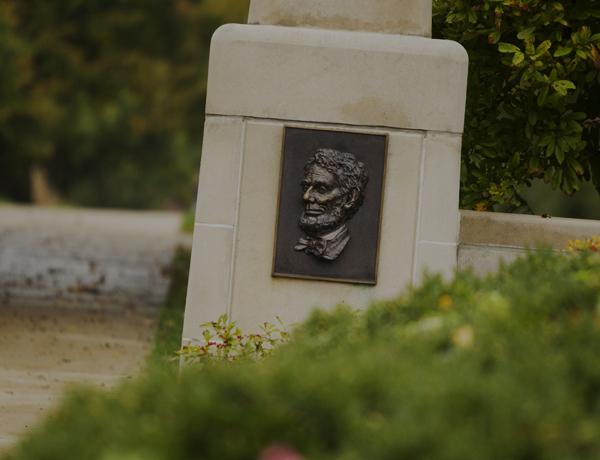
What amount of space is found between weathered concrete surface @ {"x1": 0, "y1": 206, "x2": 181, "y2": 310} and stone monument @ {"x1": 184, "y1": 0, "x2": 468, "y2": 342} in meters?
5.70

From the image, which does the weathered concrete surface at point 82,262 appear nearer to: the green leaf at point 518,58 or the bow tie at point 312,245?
the bow tie at point 312,245

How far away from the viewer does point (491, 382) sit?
3.03 m

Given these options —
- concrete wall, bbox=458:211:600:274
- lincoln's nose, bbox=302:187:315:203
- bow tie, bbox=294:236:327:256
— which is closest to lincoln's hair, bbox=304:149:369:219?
lincoln's nose, bbox=302:187:315:203

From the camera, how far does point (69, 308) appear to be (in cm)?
1197

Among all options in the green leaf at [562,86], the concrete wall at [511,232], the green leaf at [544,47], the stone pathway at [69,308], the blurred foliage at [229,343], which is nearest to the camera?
the blurred foliage at [229,343]

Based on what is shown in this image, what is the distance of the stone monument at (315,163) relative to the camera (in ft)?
22.1

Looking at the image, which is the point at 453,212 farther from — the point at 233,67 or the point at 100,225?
the point at 100,225

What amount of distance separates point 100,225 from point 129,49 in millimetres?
19595

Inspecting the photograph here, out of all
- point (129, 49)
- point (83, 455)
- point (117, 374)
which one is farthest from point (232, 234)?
point (129, 49)

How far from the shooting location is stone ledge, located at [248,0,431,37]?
6.94m

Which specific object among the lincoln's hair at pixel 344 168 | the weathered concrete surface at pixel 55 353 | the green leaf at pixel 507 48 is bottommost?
the weathered concrete surface at pixel 55 353

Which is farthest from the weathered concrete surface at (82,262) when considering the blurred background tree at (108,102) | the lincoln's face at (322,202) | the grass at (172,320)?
the blurred background tree at (108,102)

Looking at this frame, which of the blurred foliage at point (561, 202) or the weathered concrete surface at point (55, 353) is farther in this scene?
the blurred foliage at point (561, 202)

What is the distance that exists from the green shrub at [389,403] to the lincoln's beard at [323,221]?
2.94 meters
